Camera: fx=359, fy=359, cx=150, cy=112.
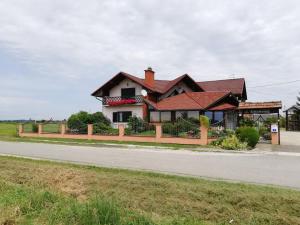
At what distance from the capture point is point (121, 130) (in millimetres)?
25906

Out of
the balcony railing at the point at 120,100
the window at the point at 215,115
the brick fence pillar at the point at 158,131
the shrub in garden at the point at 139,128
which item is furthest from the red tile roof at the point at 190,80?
the brick fence pillar at the point at 158,131

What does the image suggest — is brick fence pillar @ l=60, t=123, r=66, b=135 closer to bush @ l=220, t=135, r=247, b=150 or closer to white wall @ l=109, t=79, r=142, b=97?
white wall @ l=109, t=79, r=142, b=97

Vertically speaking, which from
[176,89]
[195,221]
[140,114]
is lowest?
[195,221]

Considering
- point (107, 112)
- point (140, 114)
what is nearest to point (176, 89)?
point (140, 114)

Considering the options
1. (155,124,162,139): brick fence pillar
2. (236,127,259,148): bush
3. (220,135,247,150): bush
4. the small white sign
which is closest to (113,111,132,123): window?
(155,124,162,139): brick fence pillar

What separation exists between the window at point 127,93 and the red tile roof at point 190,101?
279 centimetres

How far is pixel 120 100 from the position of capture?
120ft

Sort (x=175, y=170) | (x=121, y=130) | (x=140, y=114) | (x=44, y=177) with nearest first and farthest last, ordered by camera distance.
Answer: (x=44, y=177), (x=175, y=170), (x=121, y=130), (x=140, y=114)

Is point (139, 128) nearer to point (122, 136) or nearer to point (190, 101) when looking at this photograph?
point (122, 136)

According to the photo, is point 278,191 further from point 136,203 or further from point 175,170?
point 175,170

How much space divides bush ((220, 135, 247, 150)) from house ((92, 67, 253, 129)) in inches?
335

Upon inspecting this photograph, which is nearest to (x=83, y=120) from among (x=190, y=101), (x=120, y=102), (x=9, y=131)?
(x=120, y=102)

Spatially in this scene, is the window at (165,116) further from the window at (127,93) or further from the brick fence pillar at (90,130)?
the brick fence pillar at (90,130)

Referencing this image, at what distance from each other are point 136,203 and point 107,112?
1230 inches
